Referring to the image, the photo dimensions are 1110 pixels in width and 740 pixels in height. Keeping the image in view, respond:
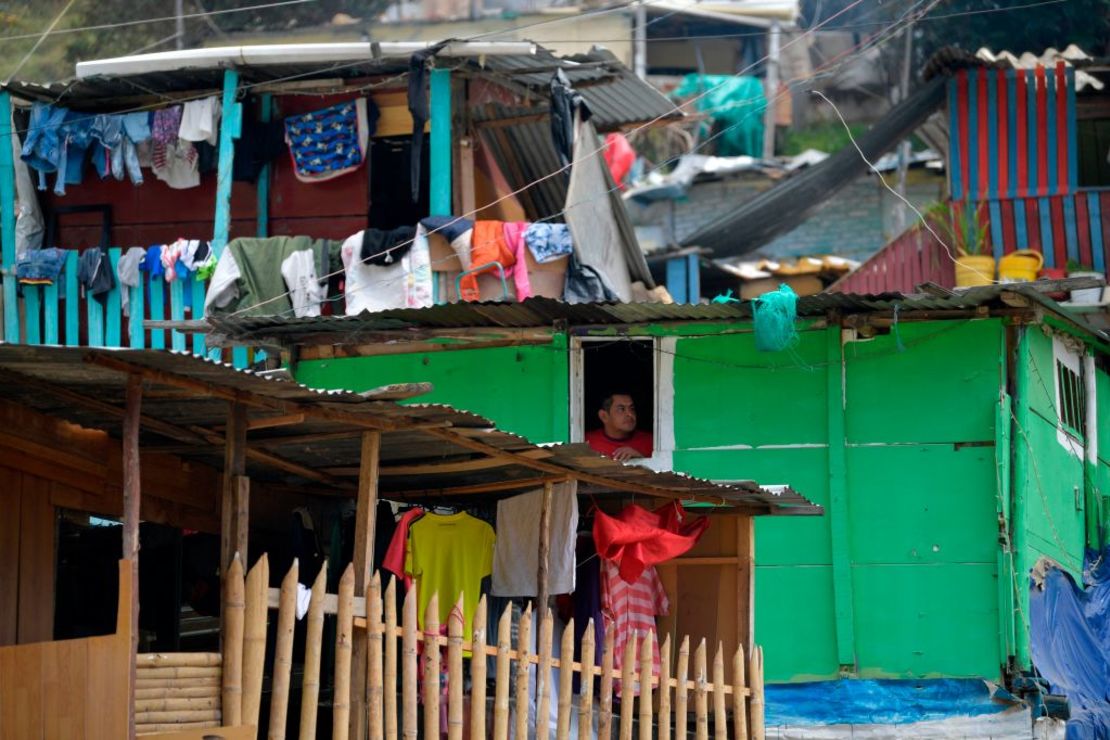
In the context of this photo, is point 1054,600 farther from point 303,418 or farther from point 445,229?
point 303,418

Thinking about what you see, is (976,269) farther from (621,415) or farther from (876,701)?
(876,701)

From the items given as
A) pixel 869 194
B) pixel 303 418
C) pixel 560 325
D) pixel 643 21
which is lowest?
pixel 303 418

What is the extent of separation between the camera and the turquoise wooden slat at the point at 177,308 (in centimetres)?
1576

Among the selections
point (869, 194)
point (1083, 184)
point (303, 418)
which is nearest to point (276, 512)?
point (303, 418)

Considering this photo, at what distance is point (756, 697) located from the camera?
10.7m

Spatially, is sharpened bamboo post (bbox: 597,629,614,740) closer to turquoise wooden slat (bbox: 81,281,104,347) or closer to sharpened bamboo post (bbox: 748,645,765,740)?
sharpened bamboo post (bbox: 748,645,765,740)

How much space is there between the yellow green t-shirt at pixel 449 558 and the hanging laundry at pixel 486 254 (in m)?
4.97

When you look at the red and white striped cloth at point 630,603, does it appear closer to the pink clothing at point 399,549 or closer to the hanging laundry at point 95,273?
the pink clothing at point 399,549

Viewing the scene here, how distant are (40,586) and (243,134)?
317 inches

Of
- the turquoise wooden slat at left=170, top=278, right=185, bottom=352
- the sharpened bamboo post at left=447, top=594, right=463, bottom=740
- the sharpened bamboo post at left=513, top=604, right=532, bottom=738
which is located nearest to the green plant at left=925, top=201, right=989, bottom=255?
the turquoise wooden slat at left=170, top=278, right=185, bottom=352

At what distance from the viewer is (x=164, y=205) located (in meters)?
17.2

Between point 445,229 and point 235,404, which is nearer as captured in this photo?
point 235,404

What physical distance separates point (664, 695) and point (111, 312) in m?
8.01

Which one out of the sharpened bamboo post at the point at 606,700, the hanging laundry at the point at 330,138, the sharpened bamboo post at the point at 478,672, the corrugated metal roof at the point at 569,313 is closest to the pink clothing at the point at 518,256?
the corrugated metal roof at the point at 569,313
